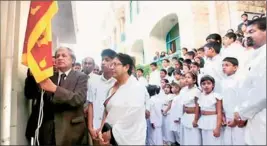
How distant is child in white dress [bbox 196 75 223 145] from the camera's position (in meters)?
1.23

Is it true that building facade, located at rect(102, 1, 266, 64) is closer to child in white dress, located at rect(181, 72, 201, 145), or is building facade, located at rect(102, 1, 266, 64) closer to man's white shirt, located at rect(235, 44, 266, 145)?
child in white dress, located at rect(181, 72, 201, 145)

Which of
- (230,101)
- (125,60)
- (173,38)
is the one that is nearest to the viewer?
(125,60)

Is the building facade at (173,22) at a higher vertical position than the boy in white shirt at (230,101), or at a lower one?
higher

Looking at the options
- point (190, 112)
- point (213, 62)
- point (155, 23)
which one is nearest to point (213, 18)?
point (155, 23)

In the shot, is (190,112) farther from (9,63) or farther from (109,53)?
(9,63)

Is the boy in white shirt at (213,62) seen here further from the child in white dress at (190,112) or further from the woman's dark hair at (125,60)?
the woman's dark hair at (125,60)

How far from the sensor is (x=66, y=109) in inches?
24.7

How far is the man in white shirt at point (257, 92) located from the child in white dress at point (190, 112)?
619mm

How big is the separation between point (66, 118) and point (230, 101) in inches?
36.7

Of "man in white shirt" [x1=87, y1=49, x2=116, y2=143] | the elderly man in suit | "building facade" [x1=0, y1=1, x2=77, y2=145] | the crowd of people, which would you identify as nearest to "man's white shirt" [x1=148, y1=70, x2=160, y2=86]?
the crowd of people

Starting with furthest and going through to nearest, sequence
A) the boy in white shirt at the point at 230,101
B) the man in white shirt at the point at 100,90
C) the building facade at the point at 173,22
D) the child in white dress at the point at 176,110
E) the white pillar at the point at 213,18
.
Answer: the white pillar at the point at 213,18 → the building facade at the point at 173,22 → the child in white dress at the point at 176,110 → the boy in white shirt at the point at 230,101 → the man in white shirt at the point at 100,90

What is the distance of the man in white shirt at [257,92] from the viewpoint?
0.67 m

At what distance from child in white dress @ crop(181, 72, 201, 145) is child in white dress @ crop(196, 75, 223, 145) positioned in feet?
0.17

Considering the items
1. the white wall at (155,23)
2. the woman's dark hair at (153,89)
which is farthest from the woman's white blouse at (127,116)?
the white wall at (155,23)
